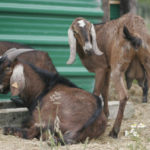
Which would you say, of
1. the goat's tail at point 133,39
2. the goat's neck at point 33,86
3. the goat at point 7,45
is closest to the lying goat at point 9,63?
the goat's neck at point 33,86

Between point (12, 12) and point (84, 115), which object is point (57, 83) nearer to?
point (84, 115)

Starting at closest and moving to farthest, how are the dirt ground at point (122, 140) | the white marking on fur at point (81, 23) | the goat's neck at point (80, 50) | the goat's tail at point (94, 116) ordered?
the dirt ground at point (122, 140)
the goat's tail at point (94, 116)
the white marking on fur at point (81, 23)
the goat's neck at point (80, 50)

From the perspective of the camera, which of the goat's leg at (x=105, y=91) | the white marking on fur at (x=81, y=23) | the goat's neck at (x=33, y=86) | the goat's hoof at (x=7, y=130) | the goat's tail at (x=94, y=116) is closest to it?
the goat's tail at (x=94, y=116)

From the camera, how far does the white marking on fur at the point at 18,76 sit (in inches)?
183

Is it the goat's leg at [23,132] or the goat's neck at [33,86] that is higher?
the goat's neck at [33,86]

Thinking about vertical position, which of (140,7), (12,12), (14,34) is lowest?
(140,7)

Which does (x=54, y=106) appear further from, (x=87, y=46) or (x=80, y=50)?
(x=80, y=50)

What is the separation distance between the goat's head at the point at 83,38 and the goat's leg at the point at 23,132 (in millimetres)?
1280

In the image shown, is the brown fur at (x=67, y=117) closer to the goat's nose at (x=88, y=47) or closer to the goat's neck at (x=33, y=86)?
the goat's neck at (x=33, y=86)

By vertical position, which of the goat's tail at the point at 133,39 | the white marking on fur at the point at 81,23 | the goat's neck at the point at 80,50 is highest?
the white marking on fur at the point at 81,23

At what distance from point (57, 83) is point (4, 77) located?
2.39 feet

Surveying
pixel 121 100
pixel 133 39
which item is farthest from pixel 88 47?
pixel 121 100

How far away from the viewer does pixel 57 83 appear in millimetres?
4891

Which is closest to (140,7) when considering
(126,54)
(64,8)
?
(64,8)
